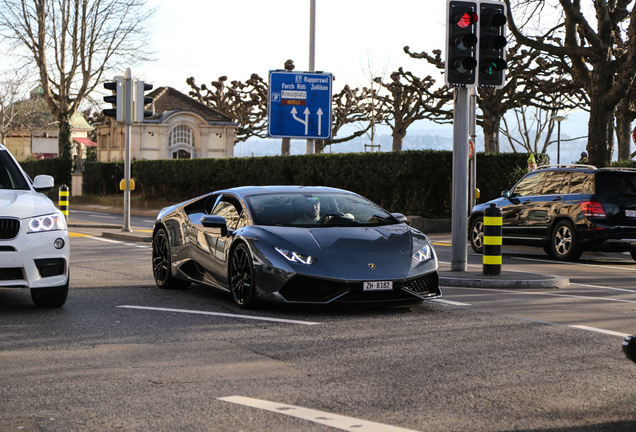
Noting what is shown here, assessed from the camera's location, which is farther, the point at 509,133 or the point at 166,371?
the point at 509,133

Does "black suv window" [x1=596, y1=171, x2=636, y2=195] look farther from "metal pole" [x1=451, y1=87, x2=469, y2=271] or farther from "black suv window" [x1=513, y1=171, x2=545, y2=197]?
"metal pole" [x1=451, y1=87, x2=469, y2=271]

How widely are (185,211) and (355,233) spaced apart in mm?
2619

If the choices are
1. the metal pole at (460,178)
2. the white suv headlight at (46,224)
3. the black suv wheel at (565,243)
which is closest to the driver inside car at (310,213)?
the white suv headlight at (46,224)

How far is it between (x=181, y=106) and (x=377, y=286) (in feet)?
205

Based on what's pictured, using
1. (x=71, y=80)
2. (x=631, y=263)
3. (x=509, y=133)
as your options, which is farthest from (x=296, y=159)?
(x=509, y=133)

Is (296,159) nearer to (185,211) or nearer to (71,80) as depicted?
(185,211)

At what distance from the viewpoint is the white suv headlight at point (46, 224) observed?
7863 mm

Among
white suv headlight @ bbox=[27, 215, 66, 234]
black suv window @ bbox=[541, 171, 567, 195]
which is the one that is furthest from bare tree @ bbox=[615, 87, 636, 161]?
white suv headlight @ bbox=[27, 215, 66, 234]

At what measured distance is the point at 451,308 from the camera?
8500 millimetres

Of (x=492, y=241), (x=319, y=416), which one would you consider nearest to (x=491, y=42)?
(x=492, y=241)

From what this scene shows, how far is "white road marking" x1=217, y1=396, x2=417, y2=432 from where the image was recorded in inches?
166

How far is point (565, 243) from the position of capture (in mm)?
15438

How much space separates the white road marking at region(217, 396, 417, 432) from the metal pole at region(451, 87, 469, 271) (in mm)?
7160

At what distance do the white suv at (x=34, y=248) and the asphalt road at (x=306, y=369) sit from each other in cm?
30
